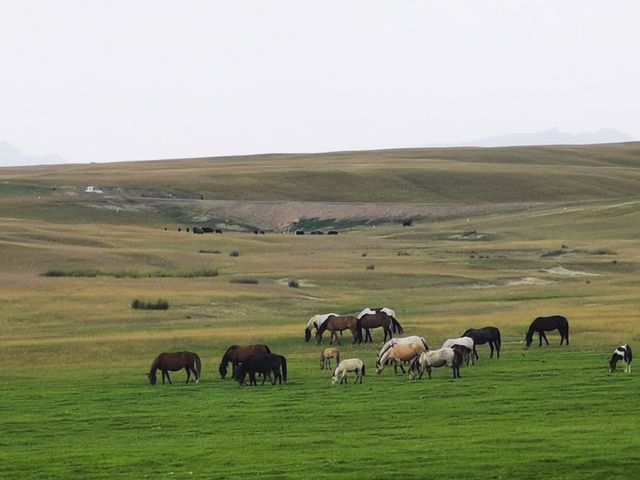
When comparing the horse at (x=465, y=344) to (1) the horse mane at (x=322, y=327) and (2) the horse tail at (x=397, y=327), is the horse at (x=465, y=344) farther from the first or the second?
(1) the horse mane at (x=322, y=327)

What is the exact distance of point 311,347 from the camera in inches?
1391

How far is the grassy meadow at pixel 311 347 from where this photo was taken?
18.9 meters

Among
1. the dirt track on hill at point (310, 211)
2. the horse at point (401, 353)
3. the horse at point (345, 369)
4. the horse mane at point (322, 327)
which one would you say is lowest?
the horse at point (345, 369)

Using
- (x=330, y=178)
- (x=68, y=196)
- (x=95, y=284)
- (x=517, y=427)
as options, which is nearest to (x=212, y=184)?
(x=330, y=178)

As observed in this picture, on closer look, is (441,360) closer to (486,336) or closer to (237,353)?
(486,336)

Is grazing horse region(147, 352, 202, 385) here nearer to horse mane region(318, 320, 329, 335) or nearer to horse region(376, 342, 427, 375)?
horse region(376, 342, 427, 375)

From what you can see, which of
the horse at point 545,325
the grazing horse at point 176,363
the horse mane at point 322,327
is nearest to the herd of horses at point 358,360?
the grazing horse at point 176,363

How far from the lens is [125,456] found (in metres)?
19.3

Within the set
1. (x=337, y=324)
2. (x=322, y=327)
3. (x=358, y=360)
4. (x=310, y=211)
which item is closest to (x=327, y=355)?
(x=358, y=360)

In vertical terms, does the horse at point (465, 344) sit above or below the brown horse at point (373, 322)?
below

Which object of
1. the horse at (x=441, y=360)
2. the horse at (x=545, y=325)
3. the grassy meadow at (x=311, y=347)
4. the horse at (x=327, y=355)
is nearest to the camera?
the grassy meadow at (x=311, y=347)

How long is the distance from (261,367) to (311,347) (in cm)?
728

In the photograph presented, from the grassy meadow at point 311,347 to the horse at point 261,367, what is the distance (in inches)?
17.3

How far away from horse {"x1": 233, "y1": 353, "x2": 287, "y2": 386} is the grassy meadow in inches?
17.3
